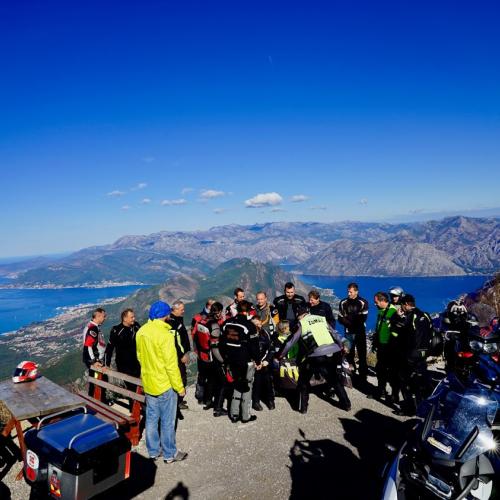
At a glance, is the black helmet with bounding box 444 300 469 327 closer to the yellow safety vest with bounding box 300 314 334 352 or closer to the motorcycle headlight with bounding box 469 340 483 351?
the motorcycle headlight with bounding box 469 340 483 351

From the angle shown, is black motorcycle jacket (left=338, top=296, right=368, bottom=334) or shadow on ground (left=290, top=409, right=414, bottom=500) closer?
shadow on ground (left=290, top=409, right=414, bottom=500)

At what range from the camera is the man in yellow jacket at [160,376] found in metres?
6.16

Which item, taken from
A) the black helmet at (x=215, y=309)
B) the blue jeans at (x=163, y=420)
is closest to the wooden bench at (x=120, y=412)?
the blue jeans at (x=163, y=420)

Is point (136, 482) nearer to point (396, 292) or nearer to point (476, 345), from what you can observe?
point (476, 345)

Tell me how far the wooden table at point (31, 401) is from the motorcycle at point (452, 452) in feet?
15.5

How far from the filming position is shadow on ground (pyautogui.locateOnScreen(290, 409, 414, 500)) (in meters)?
5.54

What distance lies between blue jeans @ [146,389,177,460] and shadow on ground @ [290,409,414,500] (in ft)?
7.23

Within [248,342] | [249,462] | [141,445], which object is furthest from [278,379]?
[141,445]

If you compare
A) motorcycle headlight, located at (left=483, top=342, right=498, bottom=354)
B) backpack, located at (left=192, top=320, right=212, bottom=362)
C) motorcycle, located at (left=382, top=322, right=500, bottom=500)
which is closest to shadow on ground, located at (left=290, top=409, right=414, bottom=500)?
motorcycle, located at (left=382, top=322, right=500, bottom=500)

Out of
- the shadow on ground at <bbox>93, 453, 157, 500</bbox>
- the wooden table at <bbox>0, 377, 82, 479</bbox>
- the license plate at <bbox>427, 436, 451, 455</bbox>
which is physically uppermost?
the license plate at <bbox>427, 436, 451, 455</bbox>

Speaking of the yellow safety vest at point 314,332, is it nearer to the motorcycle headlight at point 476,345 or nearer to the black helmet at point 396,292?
the black helmet at point 396,292

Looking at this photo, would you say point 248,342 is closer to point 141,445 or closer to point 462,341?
point 141,445

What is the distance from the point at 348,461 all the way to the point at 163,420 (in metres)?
3.34

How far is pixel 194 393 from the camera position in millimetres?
10125
